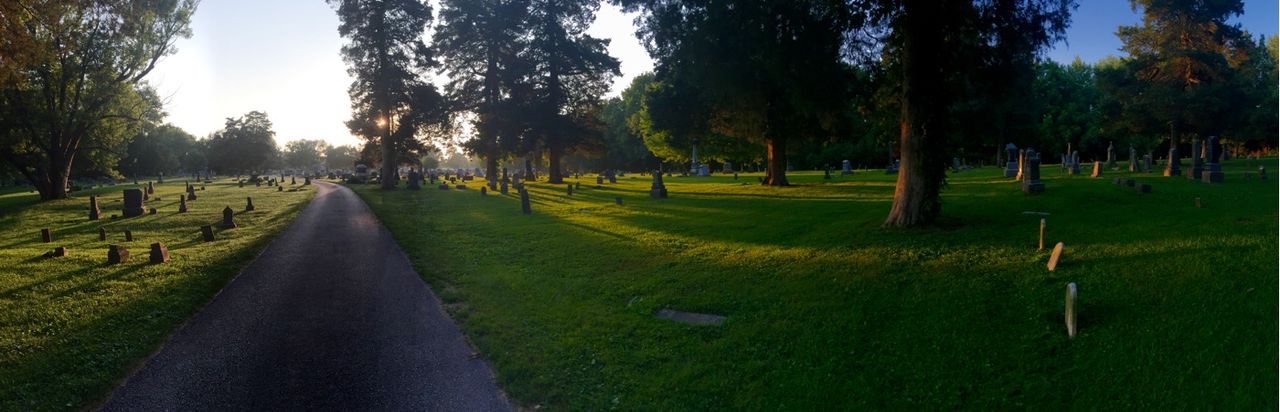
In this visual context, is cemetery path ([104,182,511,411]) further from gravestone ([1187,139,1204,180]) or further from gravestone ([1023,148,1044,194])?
gravestone ([1187,139,1204,180])

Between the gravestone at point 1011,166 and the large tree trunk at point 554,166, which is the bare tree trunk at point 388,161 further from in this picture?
the gravestone at point 1011,166

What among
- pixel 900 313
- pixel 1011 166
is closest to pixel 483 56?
pixel 1011 166

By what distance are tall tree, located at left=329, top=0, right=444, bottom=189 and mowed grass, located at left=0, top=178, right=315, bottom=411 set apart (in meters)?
24.3

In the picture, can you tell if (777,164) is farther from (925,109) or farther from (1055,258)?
(1055,258)

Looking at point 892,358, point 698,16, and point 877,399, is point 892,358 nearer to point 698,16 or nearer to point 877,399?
point 877,399

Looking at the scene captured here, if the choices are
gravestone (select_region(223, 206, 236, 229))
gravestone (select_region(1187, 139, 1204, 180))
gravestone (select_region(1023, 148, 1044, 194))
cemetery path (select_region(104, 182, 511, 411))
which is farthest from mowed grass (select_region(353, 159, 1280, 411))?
gravestone (select_region(223, 206, 236, 229))

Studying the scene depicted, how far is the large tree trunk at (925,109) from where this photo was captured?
39.2ft

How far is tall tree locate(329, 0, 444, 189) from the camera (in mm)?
40469

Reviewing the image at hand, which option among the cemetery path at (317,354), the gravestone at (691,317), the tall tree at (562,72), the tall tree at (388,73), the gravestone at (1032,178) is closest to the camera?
the cemetery path at (317,354)

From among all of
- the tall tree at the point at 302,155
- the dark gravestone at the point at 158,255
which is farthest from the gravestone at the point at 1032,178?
the tall tree at the point at 302,155

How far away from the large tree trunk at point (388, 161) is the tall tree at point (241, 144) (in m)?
74.2

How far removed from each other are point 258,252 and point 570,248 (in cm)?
717

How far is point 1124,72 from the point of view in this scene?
3966 cm

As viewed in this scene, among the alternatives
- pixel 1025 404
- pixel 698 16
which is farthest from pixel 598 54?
pixel 1025 404
